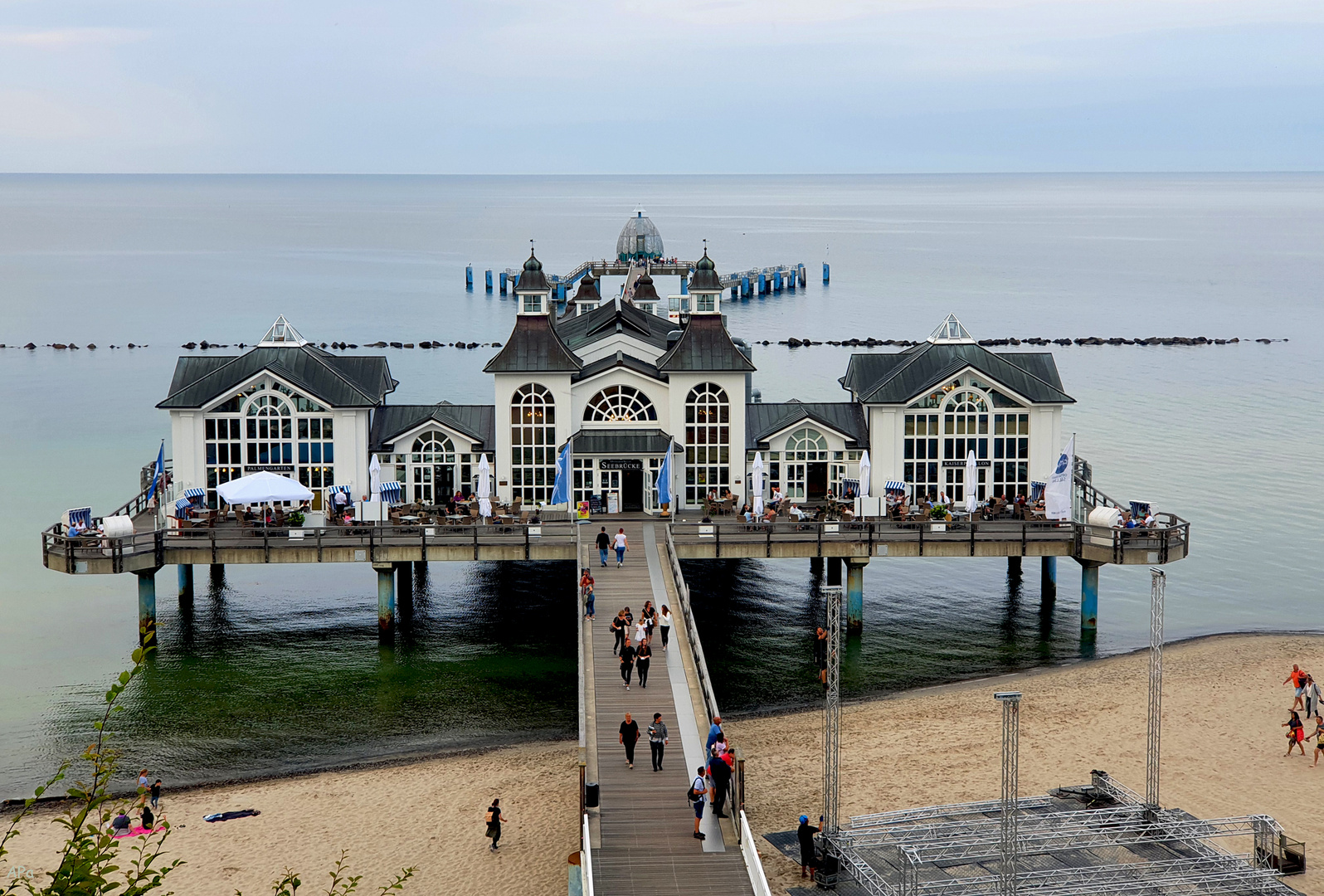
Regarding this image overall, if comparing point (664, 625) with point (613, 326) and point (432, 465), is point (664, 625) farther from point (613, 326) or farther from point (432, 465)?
point (613, 326)

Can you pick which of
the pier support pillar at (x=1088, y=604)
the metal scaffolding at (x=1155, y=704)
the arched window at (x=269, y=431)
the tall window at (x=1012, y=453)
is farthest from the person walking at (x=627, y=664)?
the tall window at (x=1012, y=453)

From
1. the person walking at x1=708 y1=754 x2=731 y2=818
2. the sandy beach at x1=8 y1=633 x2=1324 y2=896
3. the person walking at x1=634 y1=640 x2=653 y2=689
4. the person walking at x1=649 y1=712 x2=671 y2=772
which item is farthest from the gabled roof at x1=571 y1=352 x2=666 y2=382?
the person walking at x1=708 y1=754 x2=731 y2=818

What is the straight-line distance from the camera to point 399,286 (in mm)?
157250

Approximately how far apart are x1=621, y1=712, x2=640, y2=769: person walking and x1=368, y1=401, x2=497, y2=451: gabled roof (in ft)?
62.2

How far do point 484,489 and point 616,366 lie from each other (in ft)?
17.0

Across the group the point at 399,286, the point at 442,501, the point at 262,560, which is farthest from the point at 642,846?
the point at 399,286

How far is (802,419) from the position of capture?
43.4 metres

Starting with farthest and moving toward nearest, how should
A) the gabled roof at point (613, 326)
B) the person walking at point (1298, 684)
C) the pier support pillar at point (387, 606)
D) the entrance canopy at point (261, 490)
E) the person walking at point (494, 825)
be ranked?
the gabled roof at point (613, 326), the pier support pillar at point (387, 606), the entrance canopy at point (261, 490), the person walking at point (1298, 684), the person walking at point (494, 825)

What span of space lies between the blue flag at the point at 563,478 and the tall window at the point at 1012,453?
12.1 meters

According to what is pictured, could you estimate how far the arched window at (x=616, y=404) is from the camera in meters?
43.4

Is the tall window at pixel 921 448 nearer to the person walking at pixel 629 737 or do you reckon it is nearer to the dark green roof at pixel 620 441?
the dark green roof at pixel 620 441

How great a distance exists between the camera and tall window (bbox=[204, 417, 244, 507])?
141ft

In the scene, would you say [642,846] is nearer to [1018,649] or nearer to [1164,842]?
[1164,842]

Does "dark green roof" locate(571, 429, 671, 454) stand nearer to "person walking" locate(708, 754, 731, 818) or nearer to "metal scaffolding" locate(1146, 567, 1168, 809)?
"metal scaffolding" locate(1146, 567, 1168, 809)
